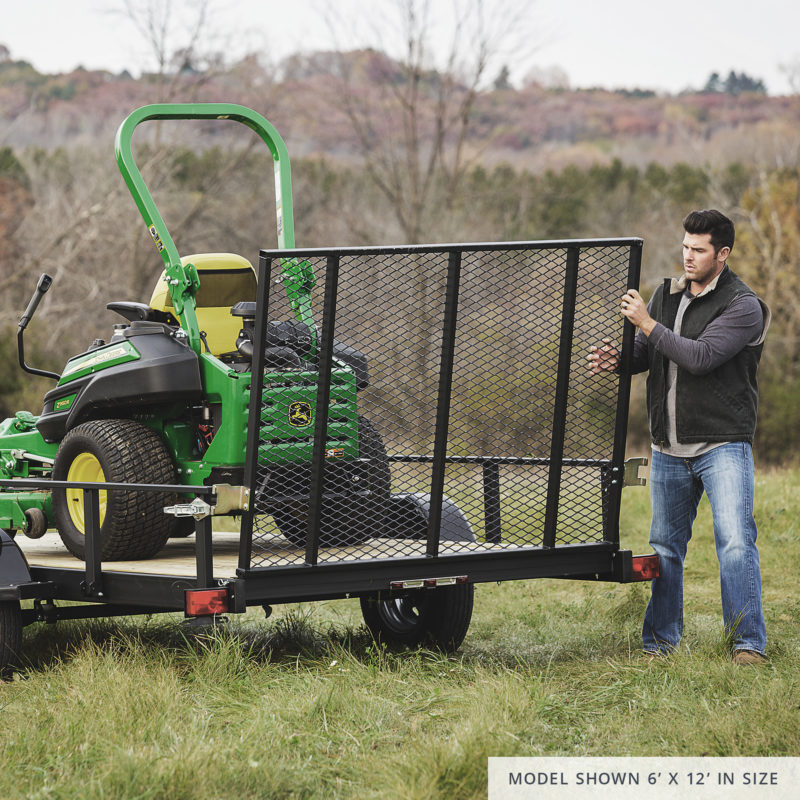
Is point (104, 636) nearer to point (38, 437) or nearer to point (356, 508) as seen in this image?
point (38, 437)

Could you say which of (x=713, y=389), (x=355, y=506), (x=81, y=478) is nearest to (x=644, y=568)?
(x=713, y=389)

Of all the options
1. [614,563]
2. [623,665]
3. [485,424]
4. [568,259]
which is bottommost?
[623,665]

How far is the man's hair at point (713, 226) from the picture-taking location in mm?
5078

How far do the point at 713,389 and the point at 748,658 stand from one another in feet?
3.80

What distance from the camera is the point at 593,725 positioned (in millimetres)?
4199

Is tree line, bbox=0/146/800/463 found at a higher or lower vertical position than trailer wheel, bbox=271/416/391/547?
higher

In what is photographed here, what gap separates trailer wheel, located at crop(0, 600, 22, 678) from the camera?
201 inches

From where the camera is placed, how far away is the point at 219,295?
607 cm

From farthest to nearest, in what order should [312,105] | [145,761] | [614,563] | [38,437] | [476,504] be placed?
[312,105], [38,437], [476,504], [614,563], [145,761]

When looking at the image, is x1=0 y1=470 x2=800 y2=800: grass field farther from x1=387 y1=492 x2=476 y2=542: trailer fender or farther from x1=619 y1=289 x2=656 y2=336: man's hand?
x1=619 y1=289 x2=656 y2=336: man's hand

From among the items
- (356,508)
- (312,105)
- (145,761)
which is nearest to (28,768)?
(145,761)

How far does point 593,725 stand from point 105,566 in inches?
90.2

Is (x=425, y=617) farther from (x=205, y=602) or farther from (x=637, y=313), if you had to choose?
(x=637, y=313)

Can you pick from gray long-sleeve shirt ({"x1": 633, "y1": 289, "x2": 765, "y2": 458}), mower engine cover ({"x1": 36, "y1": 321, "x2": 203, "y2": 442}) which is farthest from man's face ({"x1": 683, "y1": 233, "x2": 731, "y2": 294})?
mower engine cover ({"x1": 36, "y1": 321, "x2": 203, "y2": 442})
